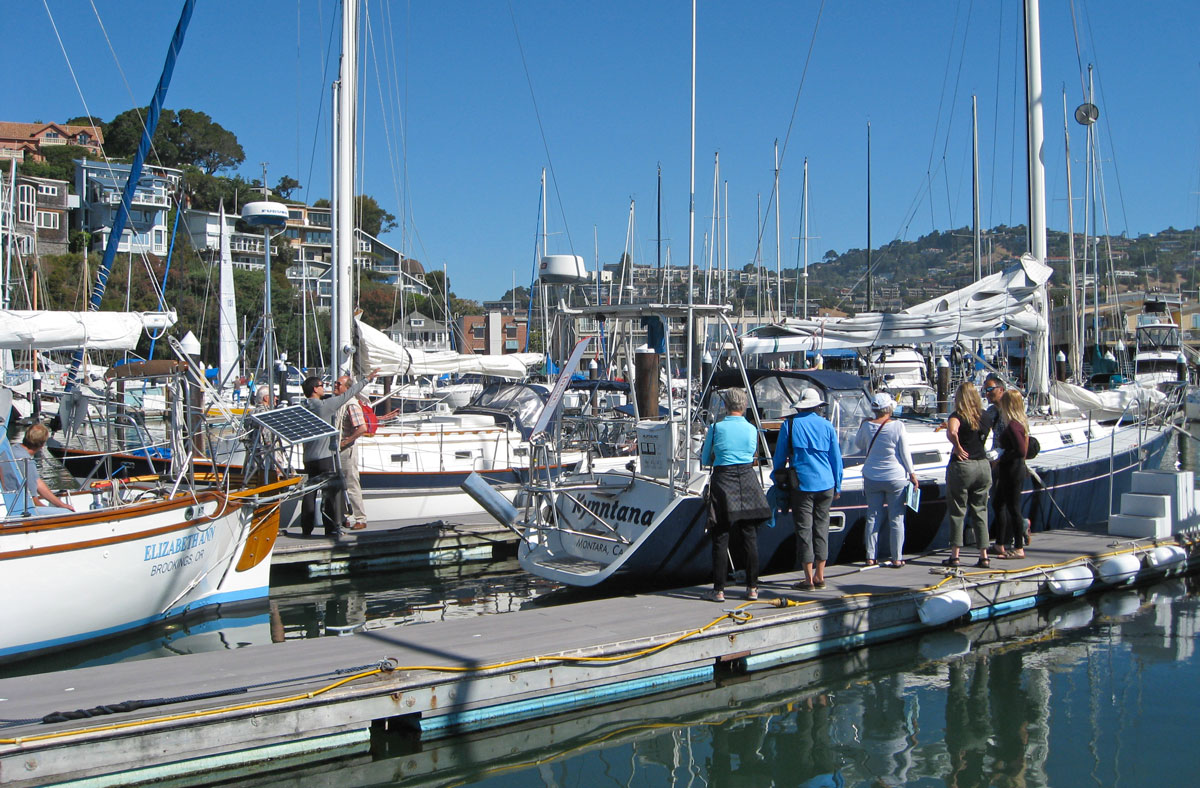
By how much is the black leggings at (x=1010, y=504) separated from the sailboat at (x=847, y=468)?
30.5 inches

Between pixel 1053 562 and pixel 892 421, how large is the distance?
8.83 feet

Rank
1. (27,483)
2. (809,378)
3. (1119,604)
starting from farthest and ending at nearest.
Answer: (809,378)
(1119,604)
(27,483)

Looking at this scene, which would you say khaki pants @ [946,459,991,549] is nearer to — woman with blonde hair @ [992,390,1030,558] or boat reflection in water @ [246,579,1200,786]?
woman with blonde hair @ [992,390,1030,558]

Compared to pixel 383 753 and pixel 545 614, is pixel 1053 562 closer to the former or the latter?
pixel 545 614

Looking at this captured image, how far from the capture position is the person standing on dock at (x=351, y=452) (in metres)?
12.7

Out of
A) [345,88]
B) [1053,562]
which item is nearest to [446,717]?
[1053,562]

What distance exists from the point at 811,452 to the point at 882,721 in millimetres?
2298

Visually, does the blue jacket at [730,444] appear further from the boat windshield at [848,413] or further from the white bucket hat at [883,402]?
the boat windshield at [848,413]

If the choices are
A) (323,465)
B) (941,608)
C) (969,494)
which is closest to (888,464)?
(969,494)

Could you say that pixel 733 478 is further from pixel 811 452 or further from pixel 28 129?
pixel 28 129

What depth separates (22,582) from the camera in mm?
7988

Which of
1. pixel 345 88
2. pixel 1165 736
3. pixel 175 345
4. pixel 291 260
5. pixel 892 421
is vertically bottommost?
pixel 1165 736

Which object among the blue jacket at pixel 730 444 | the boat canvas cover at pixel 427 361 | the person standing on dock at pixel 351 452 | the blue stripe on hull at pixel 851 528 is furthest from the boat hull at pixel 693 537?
the boat canvas cover at pixel 427 361

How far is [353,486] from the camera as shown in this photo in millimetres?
13883
